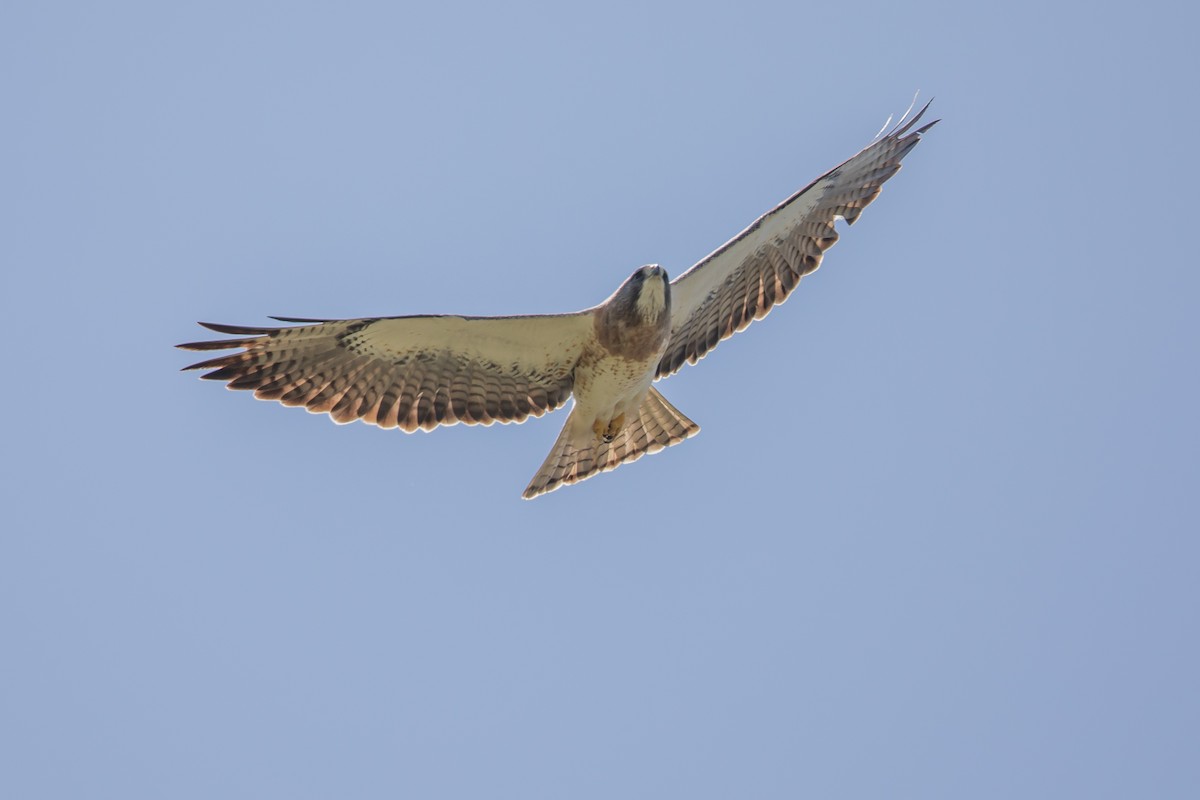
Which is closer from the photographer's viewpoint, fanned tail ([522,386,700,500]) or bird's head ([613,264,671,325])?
bird's head ([613,264,671,325])

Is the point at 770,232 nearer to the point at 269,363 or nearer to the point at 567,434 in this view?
the point at 567,434

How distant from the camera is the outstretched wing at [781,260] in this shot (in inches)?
502

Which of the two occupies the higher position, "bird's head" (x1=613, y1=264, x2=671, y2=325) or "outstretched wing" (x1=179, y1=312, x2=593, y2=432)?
"outstretched wing" (x1=179, y1=312, x2=593, y2=432)

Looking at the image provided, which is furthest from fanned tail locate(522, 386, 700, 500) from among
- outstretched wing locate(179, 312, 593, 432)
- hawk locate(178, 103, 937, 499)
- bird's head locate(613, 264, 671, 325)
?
bird's head locate(613, 264, 671, 325)

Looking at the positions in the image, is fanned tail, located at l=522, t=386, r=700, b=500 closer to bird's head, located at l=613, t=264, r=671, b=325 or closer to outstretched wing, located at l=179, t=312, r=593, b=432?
outstretched wing, located at l=179, t=312, r=593, b=432

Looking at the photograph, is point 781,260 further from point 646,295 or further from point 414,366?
point 414,366

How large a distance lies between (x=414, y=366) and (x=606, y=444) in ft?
5.49

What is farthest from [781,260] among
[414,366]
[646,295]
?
[414,366]

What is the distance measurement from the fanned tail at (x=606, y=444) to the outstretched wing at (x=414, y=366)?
0.38 metres

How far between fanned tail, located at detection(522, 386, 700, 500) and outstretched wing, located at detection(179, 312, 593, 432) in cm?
38

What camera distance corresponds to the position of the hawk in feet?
38.8

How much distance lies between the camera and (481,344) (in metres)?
12.2

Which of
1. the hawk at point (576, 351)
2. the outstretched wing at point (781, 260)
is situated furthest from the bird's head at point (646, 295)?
the outstretched wing at point (781, 260)

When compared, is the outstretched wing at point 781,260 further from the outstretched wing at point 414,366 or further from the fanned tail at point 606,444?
the outstretched wing at point 414,366
